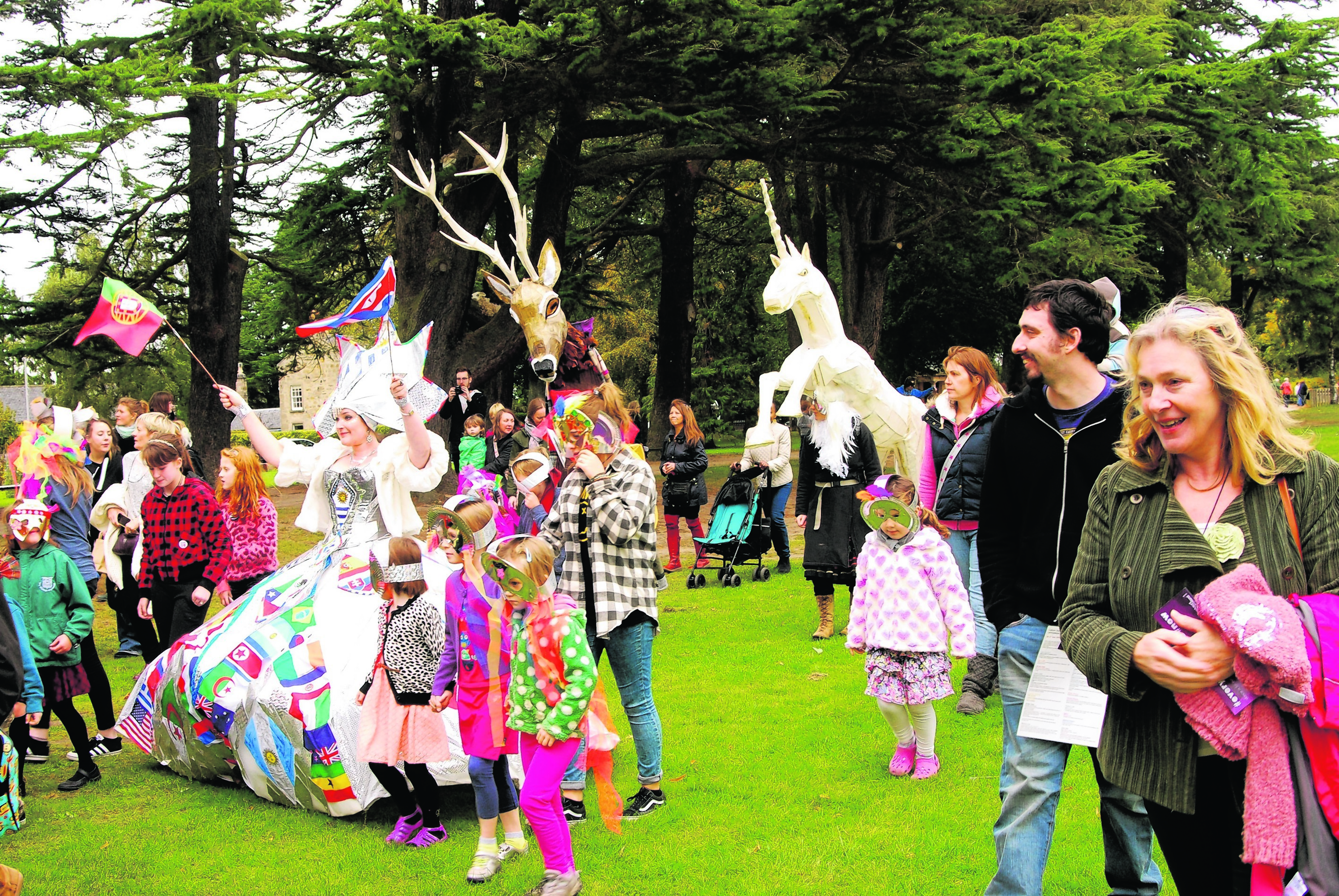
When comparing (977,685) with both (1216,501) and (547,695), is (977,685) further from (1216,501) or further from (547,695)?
(1216,501)

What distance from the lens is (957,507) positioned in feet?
22.4

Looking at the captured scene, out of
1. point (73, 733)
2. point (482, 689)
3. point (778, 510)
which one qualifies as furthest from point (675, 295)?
point (482, 689)

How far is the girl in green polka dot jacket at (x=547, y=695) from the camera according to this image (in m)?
4.07

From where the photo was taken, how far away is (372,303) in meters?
6.52

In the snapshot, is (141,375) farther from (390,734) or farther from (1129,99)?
(390,734)

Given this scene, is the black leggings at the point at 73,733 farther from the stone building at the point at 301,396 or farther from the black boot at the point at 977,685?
the stone building at the point at 301,396

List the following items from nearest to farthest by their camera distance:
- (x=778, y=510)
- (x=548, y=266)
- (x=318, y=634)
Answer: (x=318, y=634) → (x=548, y=266) → (x=778, y=510)

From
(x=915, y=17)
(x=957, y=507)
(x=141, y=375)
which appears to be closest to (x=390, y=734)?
(x=957, y=507)

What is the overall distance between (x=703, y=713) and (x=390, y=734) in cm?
253

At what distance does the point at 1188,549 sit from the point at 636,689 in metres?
3.01

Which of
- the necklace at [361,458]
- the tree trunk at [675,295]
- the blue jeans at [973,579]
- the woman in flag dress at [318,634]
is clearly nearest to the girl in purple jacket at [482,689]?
the woman in flag dress at [318,634]

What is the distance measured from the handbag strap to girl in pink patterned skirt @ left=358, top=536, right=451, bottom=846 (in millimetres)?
3349

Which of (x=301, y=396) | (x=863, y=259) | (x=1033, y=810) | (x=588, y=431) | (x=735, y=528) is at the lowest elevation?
(x=735, y=528)

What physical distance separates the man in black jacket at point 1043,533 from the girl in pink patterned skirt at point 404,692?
2411 millimetres
